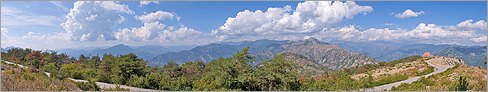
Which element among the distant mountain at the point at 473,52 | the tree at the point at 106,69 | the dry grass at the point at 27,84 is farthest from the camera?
the tree at the point at 106,69

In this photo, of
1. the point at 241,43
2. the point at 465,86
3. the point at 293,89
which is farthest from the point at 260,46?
the point at 465,86

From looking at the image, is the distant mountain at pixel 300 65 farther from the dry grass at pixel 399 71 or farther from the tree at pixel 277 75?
the dry grass at pixel 399 71

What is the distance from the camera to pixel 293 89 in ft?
24.5

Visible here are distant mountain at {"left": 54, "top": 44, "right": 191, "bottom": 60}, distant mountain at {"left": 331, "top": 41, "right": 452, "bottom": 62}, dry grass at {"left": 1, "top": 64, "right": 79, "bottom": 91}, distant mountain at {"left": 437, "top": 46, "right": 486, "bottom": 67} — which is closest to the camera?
dry grass at {"left": 1, "top": 64, "right": 79, "bottom": 91}

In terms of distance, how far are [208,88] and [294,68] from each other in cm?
152

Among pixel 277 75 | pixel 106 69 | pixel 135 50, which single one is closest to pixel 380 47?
pixel 277 75

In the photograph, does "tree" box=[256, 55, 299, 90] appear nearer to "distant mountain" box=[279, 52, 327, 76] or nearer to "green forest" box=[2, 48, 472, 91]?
"green forest" box=[2, 48, 472, 91]

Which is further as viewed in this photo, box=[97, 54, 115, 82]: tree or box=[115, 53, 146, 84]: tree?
box=[115, 53, 146, 84]: tree

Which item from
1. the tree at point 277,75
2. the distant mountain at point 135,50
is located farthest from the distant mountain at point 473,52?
the distant mountain at point 135,50

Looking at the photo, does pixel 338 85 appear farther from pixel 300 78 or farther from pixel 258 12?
pixel 258 12

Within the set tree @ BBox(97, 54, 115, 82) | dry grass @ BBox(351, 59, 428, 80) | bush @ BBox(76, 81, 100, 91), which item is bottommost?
dry grass @ BBox(351, 59, 428, 80)

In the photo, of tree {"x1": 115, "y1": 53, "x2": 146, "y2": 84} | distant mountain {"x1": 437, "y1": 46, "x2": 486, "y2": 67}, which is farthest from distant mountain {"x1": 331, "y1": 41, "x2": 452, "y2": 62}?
tree {"x1": 115, "y1": 53, "x2": 146, "y2": 84}

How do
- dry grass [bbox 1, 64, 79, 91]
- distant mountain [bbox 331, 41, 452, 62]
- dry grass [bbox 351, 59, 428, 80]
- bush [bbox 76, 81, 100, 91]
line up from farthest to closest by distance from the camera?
1. dry grass [bbox 351, 59, 428, 80]
2. distant mountain [bbox 331, 41, 452, 62]
3. bush [bbox 76, 81, 100, 91]
4. dry grass [bbox 1, 64, 79, 91]

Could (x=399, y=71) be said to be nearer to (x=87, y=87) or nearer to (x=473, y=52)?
(x=473, y=52)
